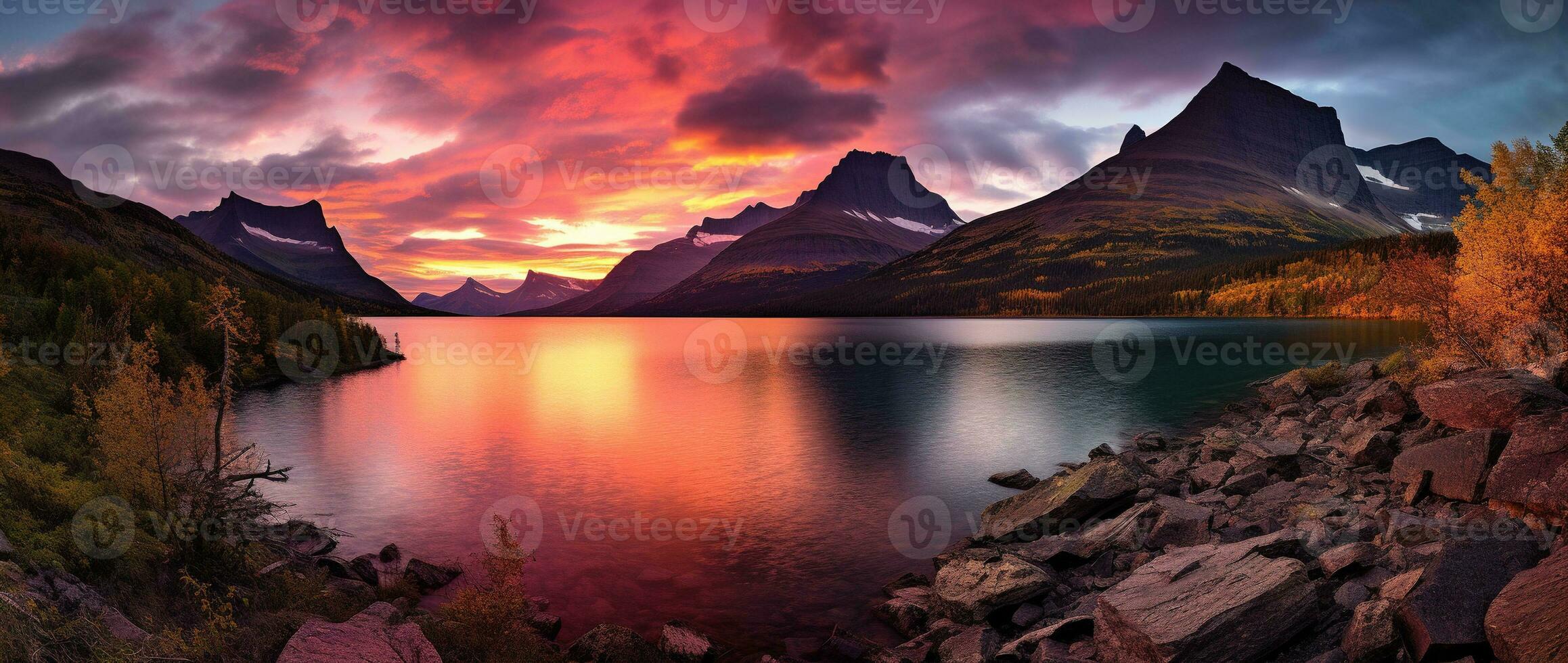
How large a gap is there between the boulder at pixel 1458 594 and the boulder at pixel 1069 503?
34.5 feet

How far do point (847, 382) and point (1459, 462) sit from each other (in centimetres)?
6207

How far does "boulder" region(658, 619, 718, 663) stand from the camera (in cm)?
1486

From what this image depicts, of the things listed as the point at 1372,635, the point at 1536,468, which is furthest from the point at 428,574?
the point at 1536,468

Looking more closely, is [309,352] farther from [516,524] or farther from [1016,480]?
[1016,480]

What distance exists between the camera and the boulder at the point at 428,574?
19078 mm

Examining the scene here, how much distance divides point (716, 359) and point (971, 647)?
343 ft

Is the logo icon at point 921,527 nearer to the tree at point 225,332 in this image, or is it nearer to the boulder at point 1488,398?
the boulder at point 1488,398

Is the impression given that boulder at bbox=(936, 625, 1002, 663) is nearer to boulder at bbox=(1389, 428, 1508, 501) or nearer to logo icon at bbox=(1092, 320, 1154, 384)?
boulder at bbox=(1389, 428, 1508, 501)

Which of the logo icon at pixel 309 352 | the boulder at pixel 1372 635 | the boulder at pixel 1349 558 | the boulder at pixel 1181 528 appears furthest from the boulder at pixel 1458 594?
the logo icon at pixel 309 352

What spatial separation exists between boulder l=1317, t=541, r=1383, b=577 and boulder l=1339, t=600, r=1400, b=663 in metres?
2.34

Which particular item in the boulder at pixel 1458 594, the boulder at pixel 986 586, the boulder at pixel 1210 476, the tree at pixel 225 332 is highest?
the tree at pixel 225 332

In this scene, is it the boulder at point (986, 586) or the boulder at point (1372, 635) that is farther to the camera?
the boulder at point (986, 586)

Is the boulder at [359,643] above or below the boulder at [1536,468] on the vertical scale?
below

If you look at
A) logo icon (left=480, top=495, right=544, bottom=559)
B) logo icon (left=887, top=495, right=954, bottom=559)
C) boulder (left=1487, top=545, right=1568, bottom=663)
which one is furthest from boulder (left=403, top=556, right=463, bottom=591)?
boulder (left=1487, top=545, right=1568, bottom=663)
